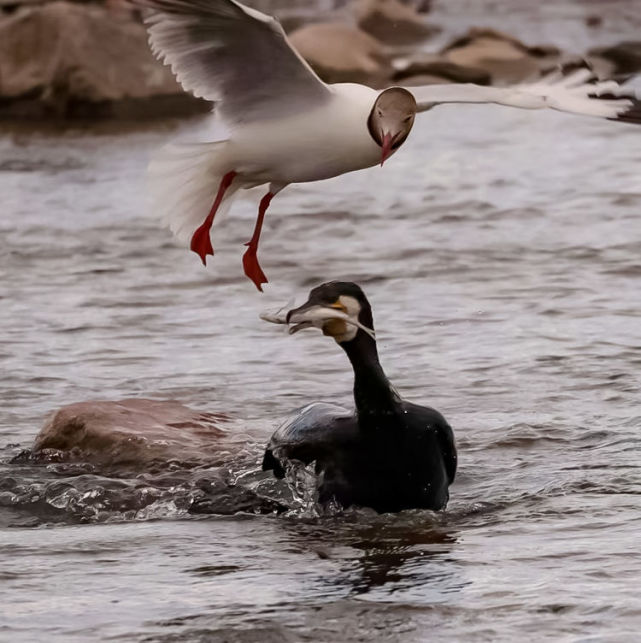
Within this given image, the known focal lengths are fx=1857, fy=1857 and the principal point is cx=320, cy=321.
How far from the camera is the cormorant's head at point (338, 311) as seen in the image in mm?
6676

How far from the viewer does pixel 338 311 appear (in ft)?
22.0

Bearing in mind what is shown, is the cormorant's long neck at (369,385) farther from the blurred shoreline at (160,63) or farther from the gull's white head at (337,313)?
the blurred shoreline at (160,63)

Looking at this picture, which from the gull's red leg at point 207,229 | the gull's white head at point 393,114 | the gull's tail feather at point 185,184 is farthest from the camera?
the gull's tail feather at point 185,184

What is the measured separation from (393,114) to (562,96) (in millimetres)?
938

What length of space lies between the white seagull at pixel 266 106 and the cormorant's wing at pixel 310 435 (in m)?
0.93

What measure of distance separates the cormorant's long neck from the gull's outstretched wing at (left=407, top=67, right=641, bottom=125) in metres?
1.20

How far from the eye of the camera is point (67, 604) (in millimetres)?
5703

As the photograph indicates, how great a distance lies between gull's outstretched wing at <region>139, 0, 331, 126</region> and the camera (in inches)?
294

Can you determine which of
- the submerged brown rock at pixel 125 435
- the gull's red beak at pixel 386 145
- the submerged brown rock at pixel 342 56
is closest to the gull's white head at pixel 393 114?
the gull's red beak at pixel 386 145

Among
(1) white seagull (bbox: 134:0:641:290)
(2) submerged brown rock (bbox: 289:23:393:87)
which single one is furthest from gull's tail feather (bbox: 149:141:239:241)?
(2) submerged brown rock (bbox: 289:23:393:87)

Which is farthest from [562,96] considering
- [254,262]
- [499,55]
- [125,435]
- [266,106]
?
[499,55]

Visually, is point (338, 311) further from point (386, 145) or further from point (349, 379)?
point (349, 379)

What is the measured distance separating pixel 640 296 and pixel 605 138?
→ 6151 millimetres

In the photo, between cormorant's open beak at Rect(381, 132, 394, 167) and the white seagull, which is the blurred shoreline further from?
cormorant's open beak at Rect(381, 132, 394, 167)
